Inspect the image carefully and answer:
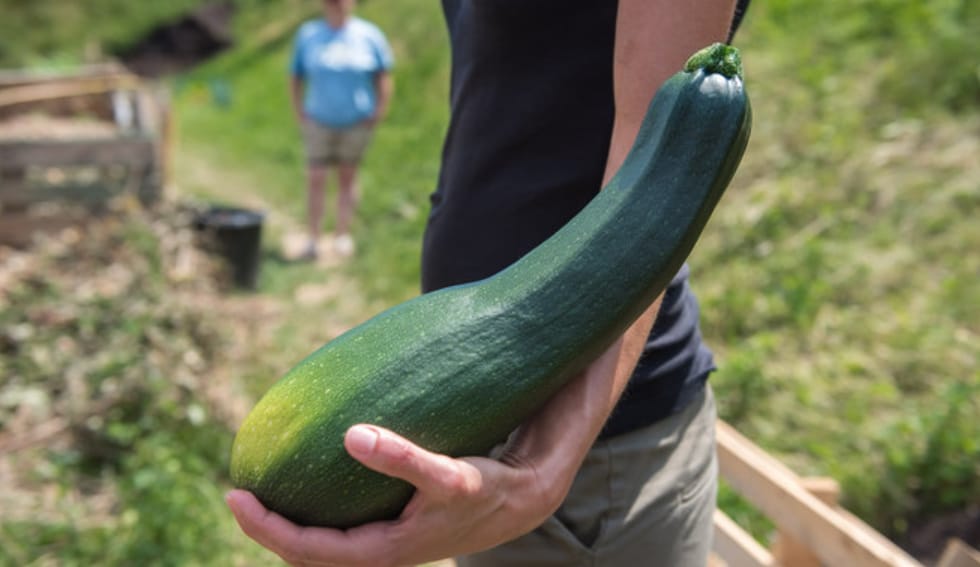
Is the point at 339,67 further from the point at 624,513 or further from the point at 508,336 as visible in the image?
the point at 508,336

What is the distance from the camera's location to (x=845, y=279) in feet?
15.5

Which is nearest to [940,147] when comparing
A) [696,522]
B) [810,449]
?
[810,449]

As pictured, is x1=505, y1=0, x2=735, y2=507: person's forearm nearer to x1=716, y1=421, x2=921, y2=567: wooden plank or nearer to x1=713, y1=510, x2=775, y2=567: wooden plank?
x1=716, y1=421, x2=921, y2=567: wooden plank

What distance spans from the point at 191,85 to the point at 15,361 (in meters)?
14.0

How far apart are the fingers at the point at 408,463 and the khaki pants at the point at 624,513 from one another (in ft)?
1.68

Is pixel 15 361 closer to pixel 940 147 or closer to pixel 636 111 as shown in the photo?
pixel 636 111

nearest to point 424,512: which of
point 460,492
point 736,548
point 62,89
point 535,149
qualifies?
point 460,492

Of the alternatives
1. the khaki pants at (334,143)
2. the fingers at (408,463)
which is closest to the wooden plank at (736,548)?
the fingers at (408,463)

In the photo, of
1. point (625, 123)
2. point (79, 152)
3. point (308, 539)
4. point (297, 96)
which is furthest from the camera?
point (297, 96)

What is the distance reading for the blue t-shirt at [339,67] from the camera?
809cm

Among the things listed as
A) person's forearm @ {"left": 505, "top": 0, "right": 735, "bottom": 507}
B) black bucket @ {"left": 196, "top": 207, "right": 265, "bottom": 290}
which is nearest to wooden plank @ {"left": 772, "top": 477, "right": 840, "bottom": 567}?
person's forearm @ {"left": 505, "top": 0, "right": 735, "bottom": 507}

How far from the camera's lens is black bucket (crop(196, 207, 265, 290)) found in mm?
6930

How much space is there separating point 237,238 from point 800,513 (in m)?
5.40

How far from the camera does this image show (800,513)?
94.9 inches
